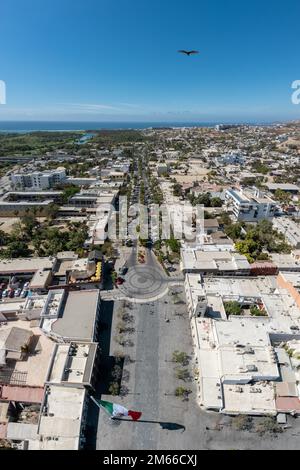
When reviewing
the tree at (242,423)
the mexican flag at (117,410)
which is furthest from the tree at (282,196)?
the mexican flag at (117,410)

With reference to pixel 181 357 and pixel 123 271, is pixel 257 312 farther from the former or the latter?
pixel 123 271

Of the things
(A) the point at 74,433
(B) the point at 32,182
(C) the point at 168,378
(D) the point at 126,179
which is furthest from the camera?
(D) the point at 126,179

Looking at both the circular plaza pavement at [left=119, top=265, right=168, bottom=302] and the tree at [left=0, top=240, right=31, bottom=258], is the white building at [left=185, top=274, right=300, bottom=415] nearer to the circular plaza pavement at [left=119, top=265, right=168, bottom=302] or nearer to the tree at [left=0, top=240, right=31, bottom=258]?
the circular plaza pavement at [left=119, top=265, right=168, bottom=302]

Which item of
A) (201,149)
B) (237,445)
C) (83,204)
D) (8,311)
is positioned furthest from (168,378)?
(201,149)

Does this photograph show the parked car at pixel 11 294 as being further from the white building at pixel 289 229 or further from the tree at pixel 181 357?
the white building at pixel 289 229

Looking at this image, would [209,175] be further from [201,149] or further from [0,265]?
[0,265]

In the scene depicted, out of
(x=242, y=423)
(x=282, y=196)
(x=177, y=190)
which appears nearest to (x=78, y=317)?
(x=242, y=423)
